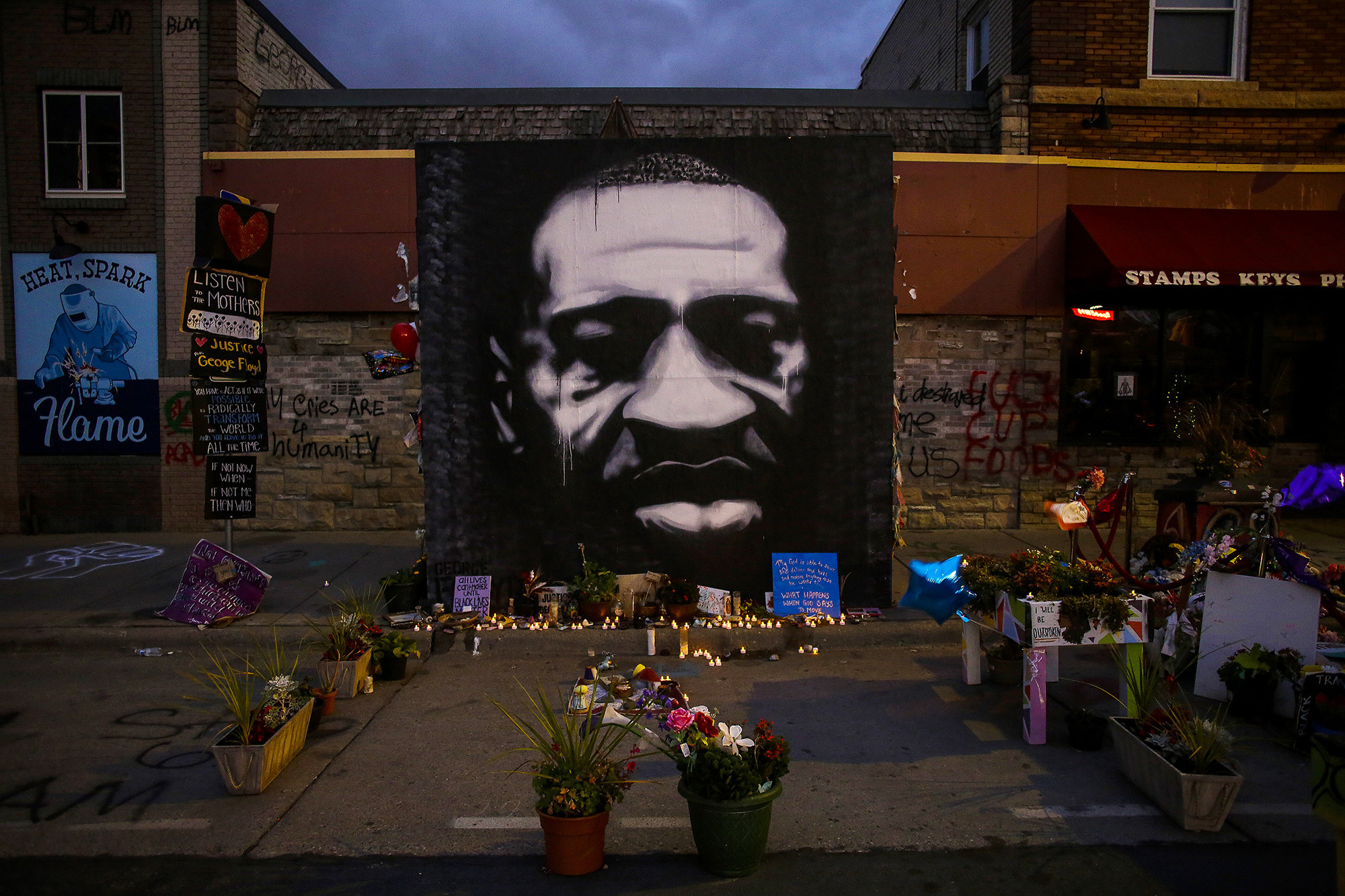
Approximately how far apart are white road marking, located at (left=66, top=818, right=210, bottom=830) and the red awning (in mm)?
10330

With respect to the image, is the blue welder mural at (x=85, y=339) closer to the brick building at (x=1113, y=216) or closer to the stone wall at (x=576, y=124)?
the stone wall at (x=576, y=124)

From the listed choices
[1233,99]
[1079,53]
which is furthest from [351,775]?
[1233,99]

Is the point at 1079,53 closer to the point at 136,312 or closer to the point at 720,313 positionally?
the point at 720,313

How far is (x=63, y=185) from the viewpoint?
1191 centimetres

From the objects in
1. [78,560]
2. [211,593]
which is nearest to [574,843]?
[211,593]

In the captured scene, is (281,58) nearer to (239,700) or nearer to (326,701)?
(326,701)

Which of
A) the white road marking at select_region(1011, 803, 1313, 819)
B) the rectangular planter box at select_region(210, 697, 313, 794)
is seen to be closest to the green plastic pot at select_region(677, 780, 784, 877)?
the white road marking at select_region(1011, 803, 1313, 819)

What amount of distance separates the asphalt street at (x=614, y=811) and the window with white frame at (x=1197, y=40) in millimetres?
8893

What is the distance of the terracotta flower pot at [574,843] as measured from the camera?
3875 millimetres

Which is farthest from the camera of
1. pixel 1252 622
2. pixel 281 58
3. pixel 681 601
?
pixel 281 58

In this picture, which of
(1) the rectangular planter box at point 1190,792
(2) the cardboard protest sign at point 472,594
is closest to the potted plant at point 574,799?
(1) the rectangular planter box at point 1190,792

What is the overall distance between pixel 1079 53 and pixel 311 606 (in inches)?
458

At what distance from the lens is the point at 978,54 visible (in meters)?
14.4

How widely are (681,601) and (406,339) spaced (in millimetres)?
3805
